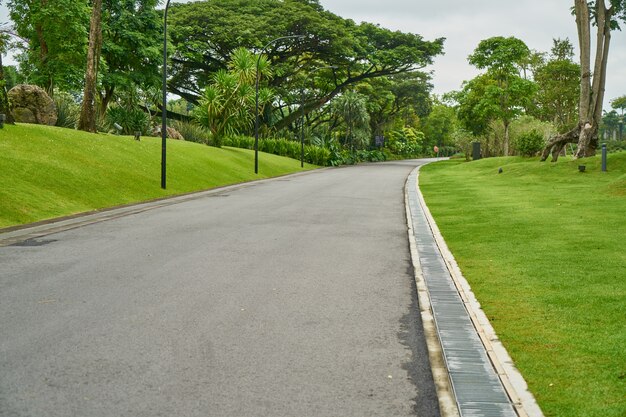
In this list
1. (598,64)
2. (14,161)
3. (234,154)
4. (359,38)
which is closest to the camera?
(14,161)

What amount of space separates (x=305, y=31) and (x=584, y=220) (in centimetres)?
4308

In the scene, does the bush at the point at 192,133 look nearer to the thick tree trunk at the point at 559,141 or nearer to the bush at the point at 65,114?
the bush at the point at 65,114

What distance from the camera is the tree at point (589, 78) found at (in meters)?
30.8

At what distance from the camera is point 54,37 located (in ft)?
122

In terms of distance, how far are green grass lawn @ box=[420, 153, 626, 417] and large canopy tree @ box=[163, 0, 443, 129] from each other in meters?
37.5

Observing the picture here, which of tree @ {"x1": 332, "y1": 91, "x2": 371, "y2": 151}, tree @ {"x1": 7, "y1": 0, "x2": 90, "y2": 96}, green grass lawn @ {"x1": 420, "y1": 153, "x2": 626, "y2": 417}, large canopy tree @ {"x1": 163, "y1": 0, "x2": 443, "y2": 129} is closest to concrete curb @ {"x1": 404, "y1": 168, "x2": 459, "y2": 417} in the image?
green grass lawn @ {"x1": 420, "y1": 153, "x2": 626, "y2": 417}

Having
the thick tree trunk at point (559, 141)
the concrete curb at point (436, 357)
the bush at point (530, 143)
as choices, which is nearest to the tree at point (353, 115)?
the bush at point (530, 143)

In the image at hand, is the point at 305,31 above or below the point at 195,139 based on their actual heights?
above

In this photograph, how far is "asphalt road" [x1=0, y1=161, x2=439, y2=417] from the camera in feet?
13.9

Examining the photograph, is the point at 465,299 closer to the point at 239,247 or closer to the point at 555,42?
the point at 239,247

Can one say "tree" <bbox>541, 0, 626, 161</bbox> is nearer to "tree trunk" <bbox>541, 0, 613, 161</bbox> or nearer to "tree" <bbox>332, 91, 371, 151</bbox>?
"tree trunk" <bbox>541, 0, 613, 161</bbox>

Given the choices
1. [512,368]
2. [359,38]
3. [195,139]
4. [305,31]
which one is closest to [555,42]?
[359,38]

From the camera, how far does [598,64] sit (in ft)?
104

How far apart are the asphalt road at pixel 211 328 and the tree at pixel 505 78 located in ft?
161
